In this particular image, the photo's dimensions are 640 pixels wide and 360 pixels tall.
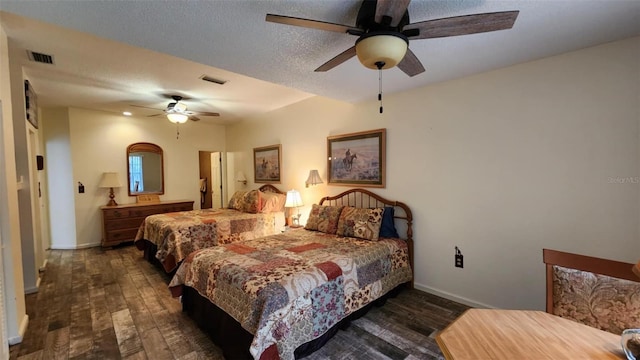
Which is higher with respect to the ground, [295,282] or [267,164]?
[267,164]

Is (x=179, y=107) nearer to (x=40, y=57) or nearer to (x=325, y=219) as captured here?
(x=40, y=57)

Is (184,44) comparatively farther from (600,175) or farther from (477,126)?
(600,175)

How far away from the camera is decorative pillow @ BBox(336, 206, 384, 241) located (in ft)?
9.89

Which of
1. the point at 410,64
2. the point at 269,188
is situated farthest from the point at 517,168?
the point at 269,188

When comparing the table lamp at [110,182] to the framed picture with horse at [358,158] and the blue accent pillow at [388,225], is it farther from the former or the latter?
the blue accent pillow at [388,225]

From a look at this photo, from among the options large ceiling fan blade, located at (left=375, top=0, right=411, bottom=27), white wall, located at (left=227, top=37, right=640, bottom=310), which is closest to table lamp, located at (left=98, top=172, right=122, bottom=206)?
white wall, located at (left=227, top=37, right=640, bottom=310)

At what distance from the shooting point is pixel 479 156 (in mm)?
2658

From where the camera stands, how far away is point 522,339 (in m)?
1.04

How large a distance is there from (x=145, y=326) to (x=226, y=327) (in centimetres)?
99

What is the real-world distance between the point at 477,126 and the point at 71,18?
3315 mm

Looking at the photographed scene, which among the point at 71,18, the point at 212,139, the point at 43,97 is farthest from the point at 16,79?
the point at 212,139

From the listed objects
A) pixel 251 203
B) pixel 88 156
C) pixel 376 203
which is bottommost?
pixel 251 203

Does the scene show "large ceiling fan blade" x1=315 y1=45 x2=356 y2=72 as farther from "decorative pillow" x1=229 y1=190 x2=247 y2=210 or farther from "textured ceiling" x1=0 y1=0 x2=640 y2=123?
"decorative pillow" x1=229 y1=190 x2=247 y2=210

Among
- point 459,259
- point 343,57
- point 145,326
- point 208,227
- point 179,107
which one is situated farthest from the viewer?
point 179,107
